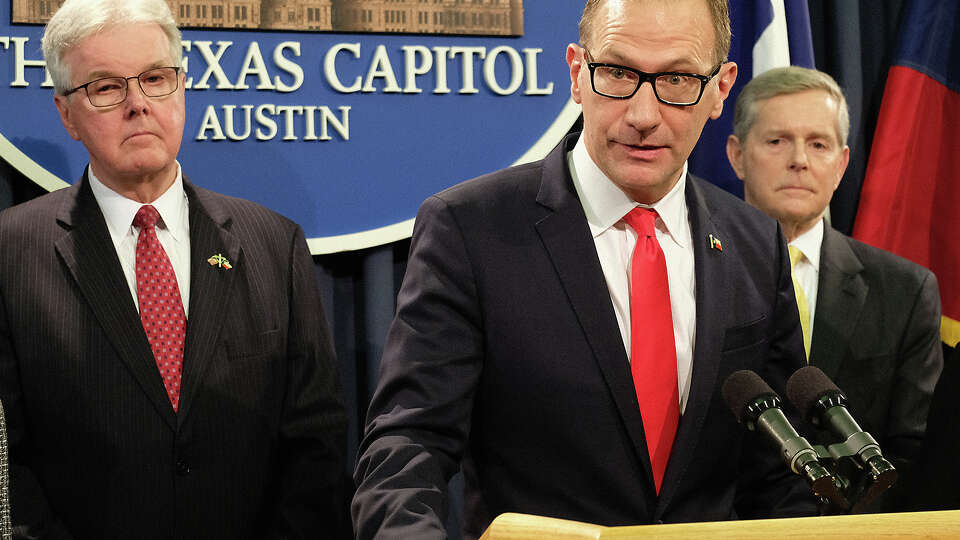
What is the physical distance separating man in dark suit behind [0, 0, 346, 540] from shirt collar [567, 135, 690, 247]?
702 millimetres

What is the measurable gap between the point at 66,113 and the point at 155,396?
1.93 feet

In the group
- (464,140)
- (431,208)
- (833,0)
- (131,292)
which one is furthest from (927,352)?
(131,292)

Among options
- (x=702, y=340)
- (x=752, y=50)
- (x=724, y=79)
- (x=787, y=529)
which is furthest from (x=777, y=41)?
(x=787, y=529)

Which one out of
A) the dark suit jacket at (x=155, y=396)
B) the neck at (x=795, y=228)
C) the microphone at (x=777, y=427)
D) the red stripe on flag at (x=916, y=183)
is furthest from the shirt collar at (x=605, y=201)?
the red stripe on flag at (x=916, y=183)

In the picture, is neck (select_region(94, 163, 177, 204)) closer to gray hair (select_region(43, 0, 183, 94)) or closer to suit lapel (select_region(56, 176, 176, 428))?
suit lapel (select_region(56, 176, 176, 428))

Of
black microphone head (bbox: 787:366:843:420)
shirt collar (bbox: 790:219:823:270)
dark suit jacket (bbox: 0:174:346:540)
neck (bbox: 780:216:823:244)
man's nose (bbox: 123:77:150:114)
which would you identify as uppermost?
man's nose (bbox: 123:77:150:114)

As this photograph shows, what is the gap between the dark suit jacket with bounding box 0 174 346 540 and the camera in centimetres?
196

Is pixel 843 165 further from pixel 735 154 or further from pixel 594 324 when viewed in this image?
pixel 594 324

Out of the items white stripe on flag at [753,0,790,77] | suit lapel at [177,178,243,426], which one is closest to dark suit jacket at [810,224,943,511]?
white stripe on flag at [753,0,790,77]

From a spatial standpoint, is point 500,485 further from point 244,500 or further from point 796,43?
point 796,43

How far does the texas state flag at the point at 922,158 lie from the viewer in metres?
2.71

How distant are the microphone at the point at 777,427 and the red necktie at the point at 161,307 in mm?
1126

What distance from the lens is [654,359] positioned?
1.65 m

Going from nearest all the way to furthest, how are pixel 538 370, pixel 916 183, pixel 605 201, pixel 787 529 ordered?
pixel 787 529 < pixel 538 370 < pixel 605 201 < pixel 916 183
